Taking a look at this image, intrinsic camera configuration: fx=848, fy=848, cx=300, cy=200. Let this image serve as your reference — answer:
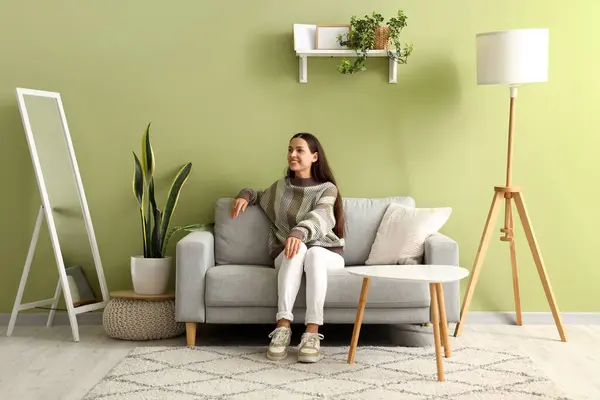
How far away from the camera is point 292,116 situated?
4.71 metres

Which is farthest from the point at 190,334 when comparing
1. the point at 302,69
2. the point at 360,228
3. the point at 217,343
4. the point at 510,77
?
the point at 510,77

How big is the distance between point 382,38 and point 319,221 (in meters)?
1.08

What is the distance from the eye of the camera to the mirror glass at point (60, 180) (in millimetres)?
4418

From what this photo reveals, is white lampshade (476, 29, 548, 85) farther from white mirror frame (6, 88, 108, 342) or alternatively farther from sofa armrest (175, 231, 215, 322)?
white mirror frame (6, 88, 108, 342)

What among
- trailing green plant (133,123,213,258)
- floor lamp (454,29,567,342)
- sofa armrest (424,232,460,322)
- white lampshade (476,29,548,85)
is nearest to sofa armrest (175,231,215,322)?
trailing green plant (133,123,213,258)

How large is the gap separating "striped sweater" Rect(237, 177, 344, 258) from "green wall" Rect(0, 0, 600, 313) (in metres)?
0.31

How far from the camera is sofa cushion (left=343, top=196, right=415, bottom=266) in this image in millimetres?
4457

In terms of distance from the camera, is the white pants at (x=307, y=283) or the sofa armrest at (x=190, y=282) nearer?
the white pants at (x=307, y=283)

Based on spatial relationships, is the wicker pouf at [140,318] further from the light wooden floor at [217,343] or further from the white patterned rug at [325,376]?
the white patterned rug at [325,376]

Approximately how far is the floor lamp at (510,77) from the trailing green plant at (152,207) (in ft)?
4.79

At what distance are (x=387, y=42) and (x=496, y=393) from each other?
2.03 metres

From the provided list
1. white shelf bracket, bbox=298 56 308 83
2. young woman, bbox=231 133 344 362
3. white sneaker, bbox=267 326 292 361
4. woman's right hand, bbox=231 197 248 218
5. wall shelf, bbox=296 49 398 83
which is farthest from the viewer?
white shelf bracket, bbox=298 56 308 83

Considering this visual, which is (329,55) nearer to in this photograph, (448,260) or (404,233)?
(404,233)

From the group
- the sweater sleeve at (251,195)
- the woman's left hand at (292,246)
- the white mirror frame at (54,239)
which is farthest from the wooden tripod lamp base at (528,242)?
the white mirror frame at (54,239)
